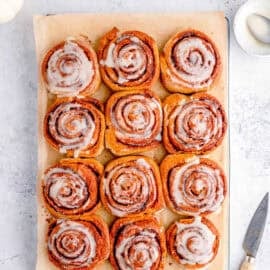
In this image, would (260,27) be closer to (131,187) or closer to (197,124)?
(197,124)

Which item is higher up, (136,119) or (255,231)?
(136,119)

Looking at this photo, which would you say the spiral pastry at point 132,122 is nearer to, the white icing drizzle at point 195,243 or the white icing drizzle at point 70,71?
the white icing drizzle at point 70,71

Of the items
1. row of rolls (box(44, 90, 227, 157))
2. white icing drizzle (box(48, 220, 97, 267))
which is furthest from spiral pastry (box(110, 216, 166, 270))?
row of rolls (box(44, 90, 227, 157))

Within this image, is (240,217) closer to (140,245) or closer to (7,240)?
(140,245)

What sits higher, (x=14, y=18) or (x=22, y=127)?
(x=14, y=18)

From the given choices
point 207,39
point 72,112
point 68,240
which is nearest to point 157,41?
point 207,39

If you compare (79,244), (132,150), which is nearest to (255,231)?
(132,150)
